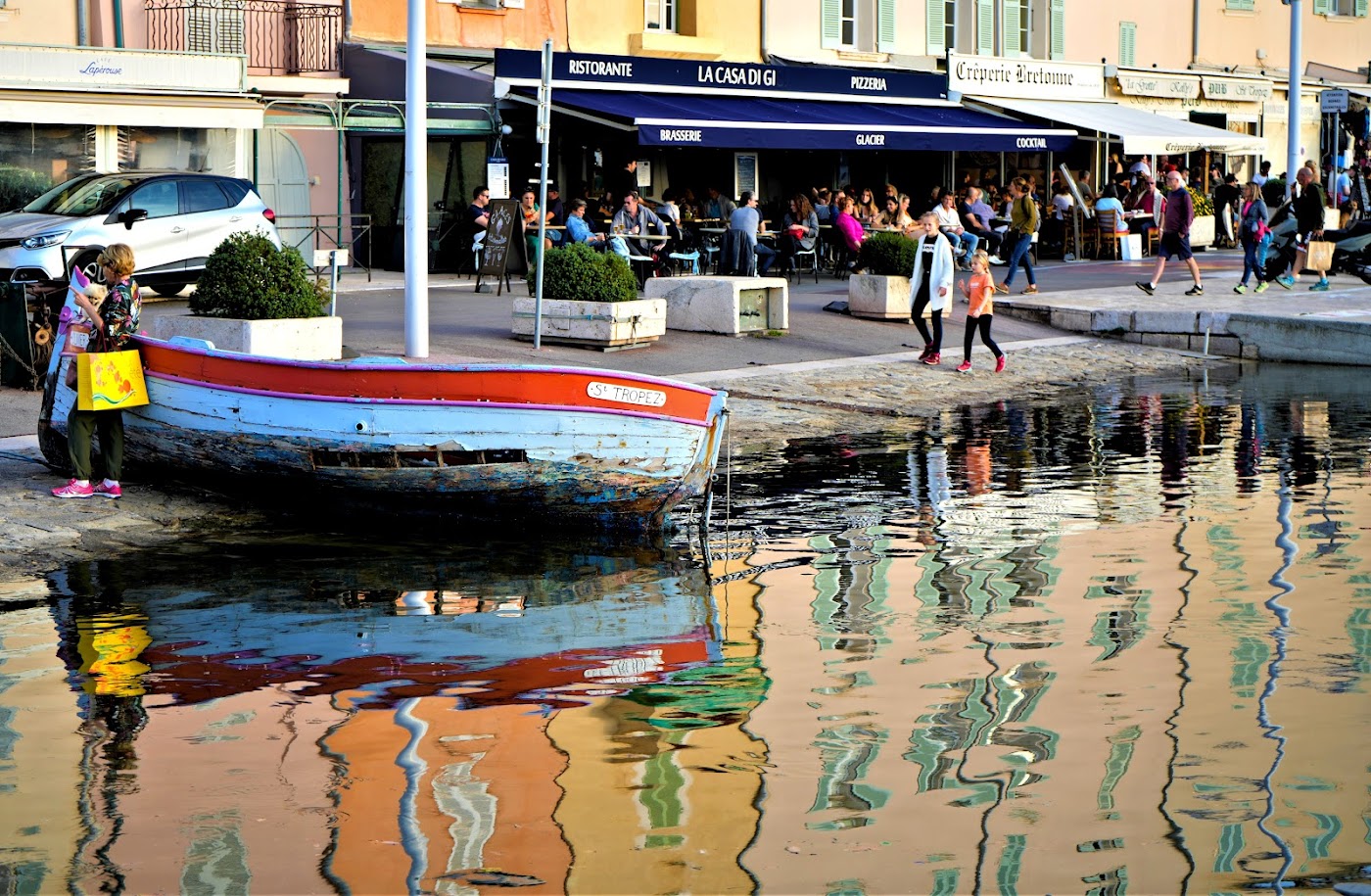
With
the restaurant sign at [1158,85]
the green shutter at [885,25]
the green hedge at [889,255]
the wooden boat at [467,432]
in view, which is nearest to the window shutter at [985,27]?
the green shutter at [885,25]

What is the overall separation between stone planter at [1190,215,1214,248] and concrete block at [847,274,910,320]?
14742 millimetres

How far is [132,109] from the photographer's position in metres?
23.8

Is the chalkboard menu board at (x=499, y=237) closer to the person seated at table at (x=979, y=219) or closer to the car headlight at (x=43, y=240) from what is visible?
the car headlight at (x=43, y=240)

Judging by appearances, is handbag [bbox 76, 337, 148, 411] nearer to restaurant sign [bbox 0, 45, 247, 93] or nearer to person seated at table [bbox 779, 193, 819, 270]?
restaurant sign [bbox 0, 45, 247, 93]

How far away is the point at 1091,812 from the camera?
21.5 ft

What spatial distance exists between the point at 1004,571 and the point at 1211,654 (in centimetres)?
202

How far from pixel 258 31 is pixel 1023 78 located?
47.2 feet

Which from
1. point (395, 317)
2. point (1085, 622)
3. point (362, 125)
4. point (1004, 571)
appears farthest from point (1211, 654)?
point (362, 125)

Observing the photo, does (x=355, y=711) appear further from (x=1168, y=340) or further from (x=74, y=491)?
(x=1168, y=340)

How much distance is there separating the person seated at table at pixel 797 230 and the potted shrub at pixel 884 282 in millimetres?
4303

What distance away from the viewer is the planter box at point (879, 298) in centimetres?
2259

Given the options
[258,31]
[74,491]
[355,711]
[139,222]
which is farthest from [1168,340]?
[355,711]

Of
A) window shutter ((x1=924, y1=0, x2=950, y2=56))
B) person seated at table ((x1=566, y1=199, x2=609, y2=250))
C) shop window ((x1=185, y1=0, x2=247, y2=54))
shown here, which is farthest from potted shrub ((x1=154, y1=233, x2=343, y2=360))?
window shutter ((x1=924, y1=0, x2=950, y2=56))

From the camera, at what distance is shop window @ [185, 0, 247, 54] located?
989 inches
